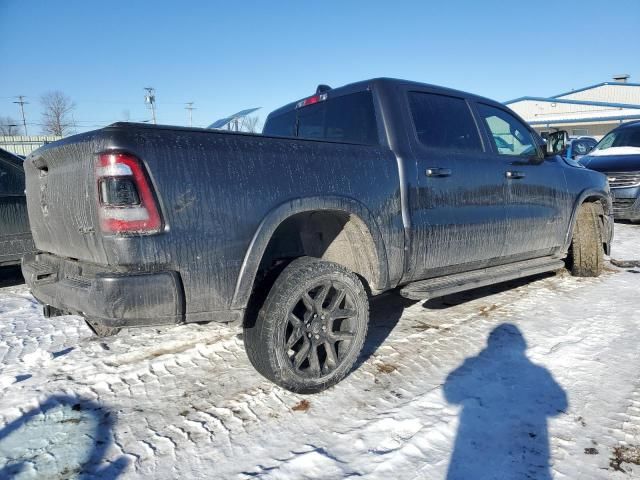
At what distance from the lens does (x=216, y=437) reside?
7.36ft

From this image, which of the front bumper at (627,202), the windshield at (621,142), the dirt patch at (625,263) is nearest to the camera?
the dirt patch at (625,263)

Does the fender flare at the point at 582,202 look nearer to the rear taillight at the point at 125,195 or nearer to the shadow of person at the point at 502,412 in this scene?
the shadow of person at the point at 502,412

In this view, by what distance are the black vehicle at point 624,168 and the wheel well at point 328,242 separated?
8.02 m

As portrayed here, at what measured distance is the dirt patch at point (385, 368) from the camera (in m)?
2.95

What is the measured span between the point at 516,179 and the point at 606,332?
1.43 meters

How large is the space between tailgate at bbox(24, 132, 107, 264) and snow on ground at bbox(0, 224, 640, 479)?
89 centimetres

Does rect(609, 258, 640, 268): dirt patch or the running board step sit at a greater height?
the running board step

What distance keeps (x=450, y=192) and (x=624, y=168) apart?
7.60 metres

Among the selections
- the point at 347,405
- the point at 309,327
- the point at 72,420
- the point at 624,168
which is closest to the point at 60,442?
the point at 72,420

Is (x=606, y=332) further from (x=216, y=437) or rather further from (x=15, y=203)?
(x=15, y=203)

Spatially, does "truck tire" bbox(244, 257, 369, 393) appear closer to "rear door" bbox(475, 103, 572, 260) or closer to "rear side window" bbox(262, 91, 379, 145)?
"rear side window" bbox(262, 91, 379, 145)

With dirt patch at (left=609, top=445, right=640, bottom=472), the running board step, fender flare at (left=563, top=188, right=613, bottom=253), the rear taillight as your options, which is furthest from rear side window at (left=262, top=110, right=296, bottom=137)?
dirt patch at (left=609, top=445, right=640, bottom=472)

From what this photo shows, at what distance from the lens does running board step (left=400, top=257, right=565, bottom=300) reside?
312 cm

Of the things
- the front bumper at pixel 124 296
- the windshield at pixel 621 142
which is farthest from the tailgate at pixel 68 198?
the windshield at pixel 621 142
